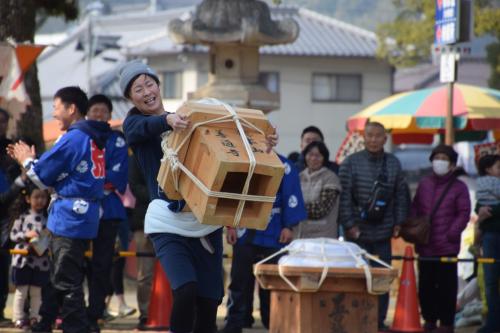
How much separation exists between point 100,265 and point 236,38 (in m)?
5.27

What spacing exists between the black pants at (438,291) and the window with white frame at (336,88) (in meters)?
34.8

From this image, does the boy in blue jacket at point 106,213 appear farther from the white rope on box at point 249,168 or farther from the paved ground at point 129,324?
the white rope on box at point 249,168

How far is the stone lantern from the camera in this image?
1475cm

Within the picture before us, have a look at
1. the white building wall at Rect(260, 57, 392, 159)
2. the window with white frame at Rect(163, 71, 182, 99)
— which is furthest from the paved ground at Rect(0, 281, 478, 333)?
the white building wall at Rect(260, 57, 392, 159)

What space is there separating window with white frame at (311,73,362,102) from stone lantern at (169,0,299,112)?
30.7 metres

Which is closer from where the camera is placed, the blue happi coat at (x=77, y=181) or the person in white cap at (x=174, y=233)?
the person in white cap at (x=174, y=233)

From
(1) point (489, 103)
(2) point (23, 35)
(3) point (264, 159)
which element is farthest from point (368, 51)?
(3) point (264, 159)

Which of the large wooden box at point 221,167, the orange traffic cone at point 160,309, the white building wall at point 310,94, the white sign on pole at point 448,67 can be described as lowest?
the orange traffic cone at point 160,309

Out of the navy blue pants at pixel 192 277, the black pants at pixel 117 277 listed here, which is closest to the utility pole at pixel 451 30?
the black pants at pixel 117 277

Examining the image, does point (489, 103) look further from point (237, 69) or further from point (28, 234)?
point (28, 234)

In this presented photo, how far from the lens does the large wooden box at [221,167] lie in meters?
6.30

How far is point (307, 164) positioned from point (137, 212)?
1803 millimetres

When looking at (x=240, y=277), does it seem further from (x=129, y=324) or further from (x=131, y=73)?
(x=131, y=73)

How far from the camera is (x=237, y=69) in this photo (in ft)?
50.8
